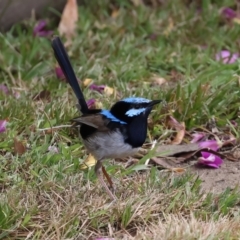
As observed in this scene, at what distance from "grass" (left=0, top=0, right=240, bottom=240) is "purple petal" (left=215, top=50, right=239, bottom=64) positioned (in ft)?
0.30

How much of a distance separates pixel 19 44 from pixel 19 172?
7.70 ft

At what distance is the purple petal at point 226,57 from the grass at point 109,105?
0.09m

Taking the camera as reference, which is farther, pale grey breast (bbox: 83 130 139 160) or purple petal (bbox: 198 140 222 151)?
purple petal (bbox: 198 140 222 151)

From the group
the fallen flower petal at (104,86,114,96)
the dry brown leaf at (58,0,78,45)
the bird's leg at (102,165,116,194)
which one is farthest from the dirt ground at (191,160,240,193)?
the dry brown leaf at (58,0,78,45)

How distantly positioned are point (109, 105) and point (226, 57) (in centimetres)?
145

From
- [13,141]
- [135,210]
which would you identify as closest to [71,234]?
[135,210]

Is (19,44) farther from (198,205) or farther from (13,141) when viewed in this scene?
(198,205)

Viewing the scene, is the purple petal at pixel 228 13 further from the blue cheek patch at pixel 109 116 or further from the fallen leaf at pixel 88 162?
the blue cheek patch at pixel 109 116

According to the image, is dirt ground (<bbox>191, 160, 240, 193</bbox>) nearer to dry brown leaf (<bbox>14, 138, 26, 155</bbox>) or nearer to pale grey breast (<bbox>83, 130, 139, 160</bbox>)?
pale grey breast (<bbox>83, 130, 139, 160</bbox>)

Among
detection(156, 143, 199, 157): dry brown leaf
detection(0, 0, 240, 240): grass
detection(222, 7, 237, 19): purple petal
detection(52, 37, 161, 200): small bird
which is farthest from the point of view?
detection(222, 7, 237, 19): purple petal

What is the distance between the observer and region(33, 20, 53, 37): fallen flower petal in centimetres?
730

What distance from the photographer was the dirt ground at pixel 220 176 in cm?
505

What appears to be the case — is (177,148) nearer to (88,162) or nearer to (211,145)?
(211,145)

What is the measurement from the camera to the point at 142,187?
4.76m
